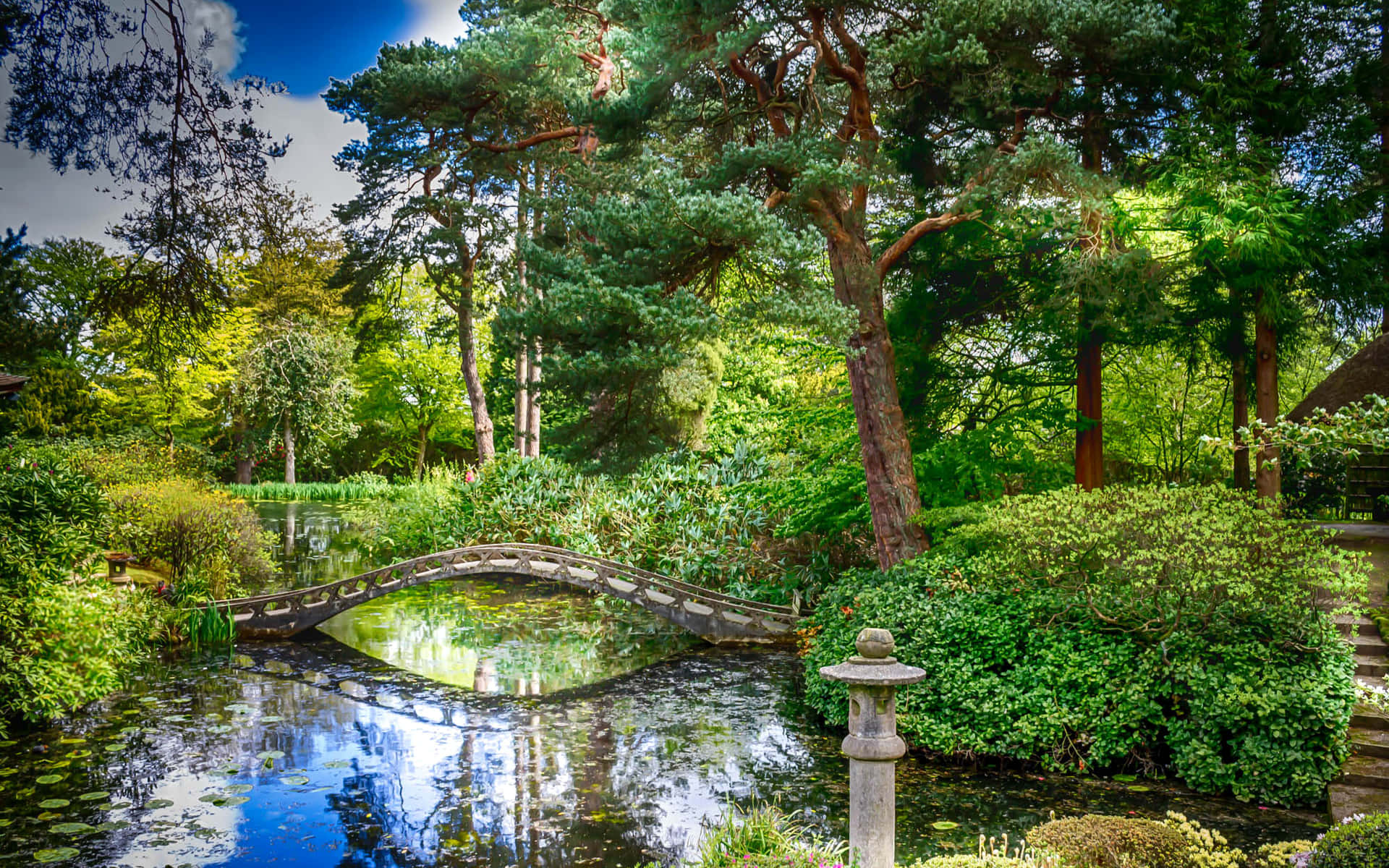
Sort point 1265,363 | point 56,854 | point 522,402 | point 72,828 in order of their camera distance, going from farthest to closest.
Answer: point 522,402 → point 1265,363 → point 72,828 → point 56,854

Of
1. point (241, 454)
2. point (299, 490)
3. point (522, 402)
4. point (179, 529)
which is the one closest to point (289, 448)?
point (299, 490)

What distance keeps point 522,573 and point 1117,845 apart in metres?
11.5

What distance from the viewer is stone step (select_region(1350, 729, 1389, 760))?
285 inches

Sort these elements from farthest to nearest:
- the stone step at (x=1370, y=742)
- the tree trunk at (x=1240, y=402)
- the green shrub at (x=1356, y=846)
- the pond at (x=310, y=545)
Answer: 1. the pond at (x=310, y=545)
2. the tree trunk at (x=1240, y=402)
3. the stone step at (x=1370, y=742)
4. the green shrub at (x=1356, y=846)

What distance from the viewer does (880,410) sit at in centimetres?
1073

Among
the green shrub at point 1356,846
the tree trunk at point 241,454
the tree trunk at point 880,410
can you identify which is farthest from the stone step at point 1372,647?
the tree trunk at point 241,454

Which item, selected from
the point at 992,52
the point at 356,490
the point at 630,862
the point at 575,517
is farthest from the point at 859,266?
the point at 356,490

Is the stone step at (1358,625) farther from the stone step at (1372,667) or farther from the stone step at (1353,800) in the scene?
the stone step at (1353,800)

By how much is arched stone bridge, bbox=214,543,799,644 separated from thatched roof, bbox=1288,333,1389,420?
7676 mm

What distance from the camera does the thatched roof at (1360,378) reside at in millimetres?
10711

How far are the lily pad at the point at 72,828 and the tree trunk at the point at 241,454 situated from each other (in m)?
32.4

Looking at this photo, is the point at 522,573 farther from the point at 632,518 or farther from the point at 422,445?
the point at 422,445

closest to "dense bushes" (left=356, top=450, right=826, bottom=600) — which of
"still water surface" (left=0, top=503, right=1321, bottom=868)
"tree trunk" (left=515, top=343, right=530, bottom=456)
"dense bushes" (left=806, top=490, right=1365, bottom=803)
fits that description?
"still water surface" (left=0, top=503, right=1321, bottom=868)

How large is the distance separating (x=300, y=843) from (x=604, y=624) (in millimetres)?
9328
